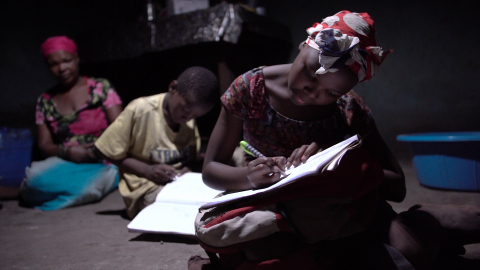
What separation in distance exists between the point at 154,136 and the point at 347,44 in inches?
45.3

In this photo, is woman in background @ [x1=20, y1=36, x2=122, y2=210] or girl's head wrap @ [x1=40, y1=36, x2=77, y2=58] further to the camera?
girl's head wrap @ [x1=40, y1=36, x2=77, y2=58]

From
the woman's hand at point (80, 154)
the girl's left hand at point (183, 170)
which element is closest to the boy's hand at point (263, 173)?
the girl's left hand at point (183, 170)

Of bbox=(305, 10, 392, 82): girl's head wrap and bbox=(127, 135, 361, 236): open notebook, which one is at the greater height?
bbox=(305, 10, 392, 82): girl's head wrap

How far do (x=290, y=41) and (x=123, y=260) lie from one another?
2493 millimetres

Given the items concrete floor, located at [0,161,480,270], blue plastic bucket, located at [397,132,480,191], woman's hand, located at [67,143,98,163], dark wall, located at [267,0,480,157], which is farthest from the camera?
dark wall, located at [267,0,480,157]

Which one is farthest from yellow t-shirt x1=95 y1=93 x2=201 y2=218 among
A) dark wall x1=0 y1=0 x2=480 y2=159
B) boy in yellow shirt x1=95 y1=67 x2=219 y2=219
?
dark wall x1=0 y1=0 x2=480 y2=159

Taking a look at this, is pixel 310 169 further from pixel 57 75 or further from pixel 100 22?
pixel 100 22

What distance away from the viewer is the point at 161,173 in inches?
64.1

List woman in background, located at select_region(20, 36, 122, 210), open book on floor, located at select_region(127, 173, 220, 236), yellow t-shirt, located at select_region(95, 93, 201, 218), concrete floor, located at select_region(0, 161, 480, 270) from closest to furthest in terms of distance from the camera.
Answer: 1. concrete floor, located at select_region(0, 161, 480, 270)
2. open book on floor, located at select_region(127, 173, 220, 236)
3. yellow t-shirt, located at select_region(95, 93, 201, 218)
4. woman in background, located at select_region(20, 36, 122, 210)

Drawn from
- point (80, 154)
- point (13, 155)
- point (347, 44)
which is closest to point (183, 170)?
point (80, 154)

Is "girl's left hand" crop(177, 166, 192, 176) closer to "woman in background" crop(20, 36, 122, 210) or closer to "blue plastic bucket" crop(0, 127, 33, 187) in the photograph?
"woman in background" crop(20, 36, 122, 210)

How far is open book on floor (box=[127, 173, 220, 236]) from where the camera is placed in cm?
135

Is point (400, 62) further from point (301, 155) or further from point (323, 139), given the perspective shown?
point (301, 155)

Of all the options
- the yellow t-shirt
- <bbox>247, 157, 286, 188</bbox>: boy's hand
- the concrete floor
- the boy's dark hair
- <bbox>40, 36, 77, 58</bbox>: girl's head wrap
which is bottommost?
the concrete floor
